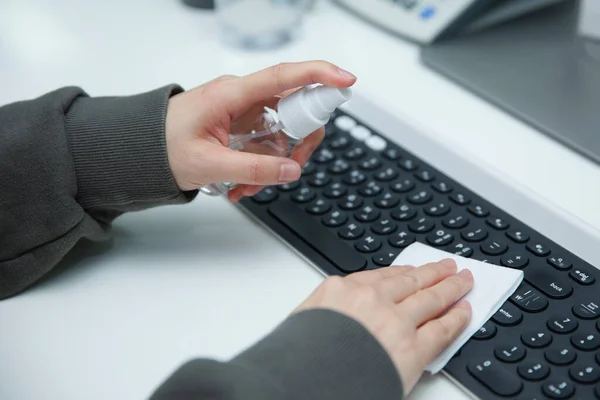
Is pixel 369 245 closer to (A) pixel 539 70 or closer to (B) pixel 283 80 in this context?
(B) pixel 283 80

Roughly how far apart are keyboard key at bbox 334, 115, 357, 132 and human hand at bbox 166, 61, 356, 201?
0.10 m

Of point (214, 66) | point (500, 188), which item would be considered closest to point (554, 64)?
point (500, 188)

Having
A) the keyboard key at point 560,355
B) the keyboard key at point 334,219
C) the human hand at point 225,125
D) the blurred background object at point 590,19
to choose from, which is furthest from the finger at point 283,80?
the blurred background object at point 590,19

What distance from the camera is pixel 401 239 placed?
0.54 metres

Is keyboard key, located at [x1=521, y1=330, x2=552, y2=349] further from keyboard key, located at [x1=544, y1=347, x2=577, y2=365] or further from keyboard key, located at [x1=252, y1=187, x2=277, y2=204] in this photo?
keyboard key, located at [x1=252, y1=187, x2=277, y2=204]

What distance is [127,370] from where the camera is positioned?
1.57 feet

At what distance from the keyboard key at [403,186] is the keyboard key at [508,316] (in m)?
0.13

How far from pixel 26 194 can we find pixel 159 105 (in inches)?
4.4

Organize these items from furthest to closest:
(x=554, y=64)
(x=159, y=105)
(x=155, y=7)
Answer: (x=155, y=7), (x=554, y=64), (x=159, y=105)

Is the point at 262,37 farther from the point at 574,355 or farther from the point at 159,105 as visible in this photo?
the point at 574,355

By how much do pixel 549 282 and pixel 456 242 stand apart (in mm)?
69

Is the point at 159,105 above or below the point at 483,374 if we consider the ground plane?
above

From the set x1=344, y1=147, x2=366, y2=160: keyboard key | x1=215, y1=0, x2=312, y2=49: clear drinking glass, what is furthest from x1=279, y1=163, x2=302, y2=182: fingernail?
x1=215, y1=0, x2=312, y2=49: clear drinking glass

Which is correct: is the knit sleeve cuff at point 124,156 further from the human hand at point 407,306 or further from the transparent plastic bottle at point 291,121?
the human hand at point 407,306
